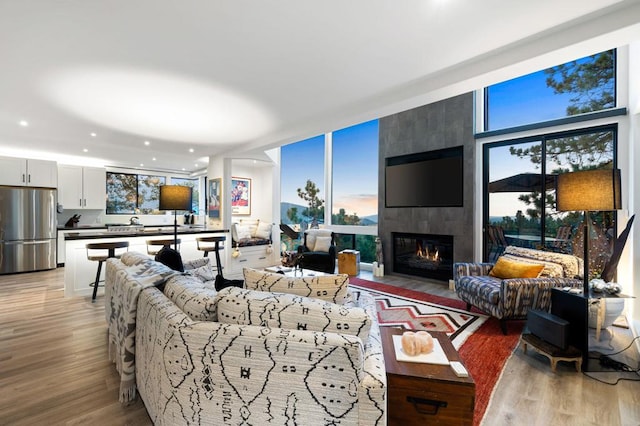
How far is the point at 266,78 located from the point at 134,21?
1123mm

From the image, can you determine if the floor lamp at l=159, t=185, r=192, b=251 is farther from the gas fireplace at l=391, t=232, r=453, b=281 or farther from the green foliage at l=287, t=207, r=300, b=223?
the green foliage at l=287, t=207, r=300, b=223

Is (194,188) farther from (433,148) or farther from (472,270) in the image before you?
(472,270)

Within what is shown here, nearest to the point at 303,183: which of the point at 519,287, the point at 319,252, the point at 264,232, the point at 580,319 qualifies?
the point at 264,232

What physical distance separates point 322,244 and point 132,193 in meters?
5.39

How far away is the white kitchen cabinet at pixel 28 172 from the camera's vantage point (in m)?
5.46

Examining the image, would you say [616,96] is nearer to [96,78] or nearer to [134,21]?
[134,21]

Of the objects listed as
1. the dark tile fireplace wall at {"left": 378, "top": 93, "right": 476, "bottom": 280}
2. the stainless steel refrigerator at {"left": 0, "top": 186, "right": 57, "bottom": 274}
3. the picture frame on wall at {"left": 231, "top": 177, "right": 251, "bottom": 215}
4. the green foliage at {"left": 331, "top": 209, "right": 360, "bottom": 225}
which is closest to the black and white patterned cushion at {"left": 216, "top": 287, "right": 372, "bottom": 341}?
the dark tile fireplace wall at {"left": 378, "top": 93, "right": 476, "bottom": 280}

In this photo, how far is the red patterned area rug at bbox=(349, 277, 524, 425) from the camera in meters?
2.21

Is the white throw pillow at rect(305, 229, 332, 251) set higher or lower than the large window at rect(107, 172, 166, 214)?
lower

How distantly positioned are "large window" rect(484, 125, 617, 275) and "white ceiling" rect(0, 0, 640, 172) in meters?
2.28

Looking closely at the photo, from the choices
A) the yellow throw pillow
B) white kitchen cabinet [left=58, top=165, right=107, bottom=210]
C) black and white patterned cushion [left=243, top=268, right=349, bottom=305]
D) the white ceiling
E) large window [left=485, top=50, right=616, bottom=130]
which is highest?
large window [left=485, top=50, right=616, bottom=130]

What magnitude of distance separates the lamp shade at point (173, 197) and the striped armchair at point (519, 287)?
3.75 meters

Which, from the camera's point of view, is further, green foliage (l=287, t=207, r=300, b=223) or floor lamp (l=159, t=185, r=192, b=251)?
green foliage (l=287, t=207, r=300, b=223)

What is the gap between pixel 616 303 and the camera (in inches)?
98.7
